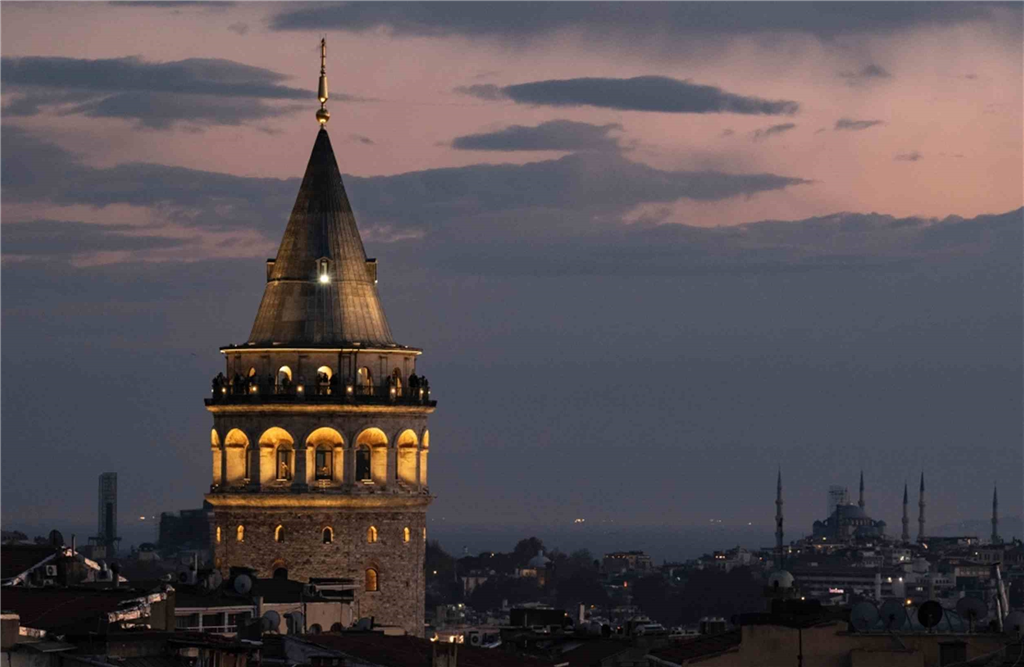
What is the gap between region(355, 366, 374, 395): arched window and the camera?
3674 inches

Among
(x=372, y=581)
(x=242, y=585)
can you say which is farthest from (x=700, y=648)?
(x=372, y=581)

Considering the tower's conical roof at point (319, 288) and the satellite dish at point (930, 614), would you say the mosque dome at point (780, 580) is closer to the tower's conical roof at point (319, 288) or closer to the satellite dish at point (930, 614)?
the satellite dish at point (930, 614)

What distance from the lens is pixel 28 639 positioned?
156 ft

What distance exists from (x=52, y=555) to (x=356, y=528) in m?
24.3

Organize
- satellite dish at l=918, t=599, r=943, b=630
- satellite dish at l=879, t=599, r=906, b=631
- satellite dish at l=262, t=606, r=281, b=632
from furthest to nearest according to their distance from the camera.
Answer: satellite dish at l=262, t=606, r=281, b=632
satellite dish at l=879, t=599, r=906, b=631
satellite dish at l=918, t=599, r=943, b=630

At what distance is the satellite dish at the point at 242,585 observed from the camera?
271ft

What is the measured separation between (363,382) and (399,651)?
2728 centimetres

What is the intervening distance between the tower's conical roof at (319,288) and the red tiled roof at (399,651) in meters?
21.0

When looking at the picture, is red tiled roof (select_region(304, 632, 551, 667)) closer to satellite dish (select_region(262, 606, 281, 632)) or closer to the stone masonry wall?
satellite dish (select_region(262, 606, 281, 632))

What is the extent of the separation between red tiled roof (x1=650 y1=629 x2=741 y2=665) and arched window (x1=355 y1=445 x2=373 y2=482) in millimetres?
24944

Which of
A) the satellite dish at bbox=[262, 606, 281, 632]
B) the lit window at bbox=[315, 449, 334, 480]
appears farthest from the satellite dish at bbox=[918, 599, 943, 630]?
the lit window at bbox=[315, 449, 334, 480]

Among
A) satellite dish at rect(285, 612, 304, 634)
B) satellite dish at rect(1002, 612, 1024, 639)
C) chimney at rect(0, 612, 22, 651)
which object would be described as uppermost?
chimney at rect(0, 612, 22, 651)

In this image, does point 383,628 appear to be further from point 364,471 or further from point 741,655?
point 741,655

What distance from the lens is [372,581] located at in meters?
92.9
